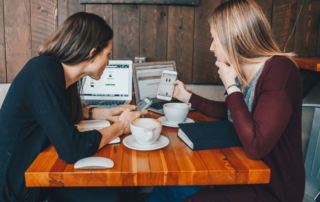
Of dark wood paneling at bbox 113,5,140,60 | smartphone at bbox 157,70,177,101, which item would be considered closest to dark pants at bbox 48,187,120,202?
smartphone at bbox 157,70,177,101

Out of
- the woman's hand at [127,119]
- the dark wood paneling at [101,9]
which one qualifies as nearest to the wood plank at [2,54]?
the dark wood paneling at [101,9]

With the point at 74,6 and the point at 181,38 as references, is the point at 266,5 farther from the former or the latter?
the point at 74,6

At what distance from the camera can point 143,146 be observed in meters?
1.08

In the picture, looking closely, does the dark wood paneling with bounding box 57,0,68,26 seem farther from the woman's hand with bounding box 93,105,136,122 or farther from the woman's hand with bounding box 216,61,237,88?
the woman's hand with bounding box 216,61,237,88

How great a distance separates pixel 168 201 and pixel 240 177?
1.39 ft

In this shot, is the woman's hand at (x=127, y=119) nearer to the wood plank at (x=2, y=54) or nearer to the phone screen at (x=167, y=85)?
the phone screen at (x=167, y=85)

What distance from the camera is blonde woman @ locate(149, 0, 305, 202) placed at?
1003 mm

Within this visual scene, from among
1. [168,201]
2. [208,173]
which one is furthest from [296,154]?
[168,201]

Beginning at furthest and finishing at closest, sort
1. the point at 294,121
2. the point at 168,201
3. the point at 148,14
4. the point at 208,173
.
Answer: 1. the point at 148,14
2. the point at 168,201
3. the point at 294,121
4. the point at 208,173

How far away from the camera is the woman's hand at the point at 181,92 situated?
5.12 feet

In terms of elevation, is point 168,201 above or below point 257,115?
below

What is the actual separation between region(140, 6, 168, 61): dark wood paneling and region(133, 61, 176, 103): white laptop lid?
0.31 m

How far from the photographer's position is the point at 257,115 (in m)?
1.02

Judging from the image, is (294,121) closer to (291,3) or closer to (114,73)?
(114,73)
